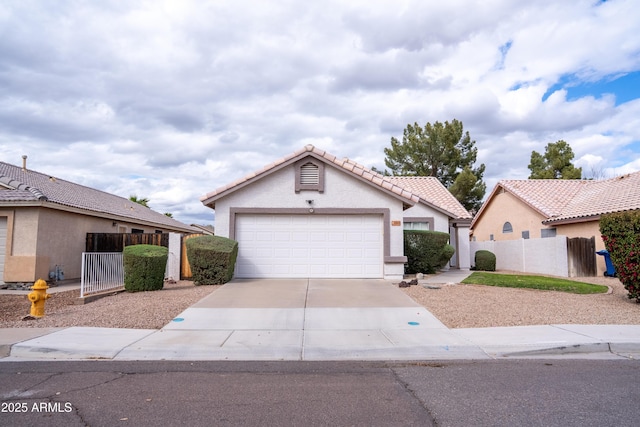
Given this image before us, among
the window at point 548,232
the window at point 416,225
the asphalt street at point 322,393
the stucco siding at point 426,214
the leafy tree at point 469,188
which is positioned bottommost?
the asphalt street at point 322,393

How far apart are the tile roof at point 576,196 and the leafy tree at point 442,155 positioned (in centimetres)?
808

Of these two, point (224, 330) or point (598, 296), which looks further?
point (598, 296)

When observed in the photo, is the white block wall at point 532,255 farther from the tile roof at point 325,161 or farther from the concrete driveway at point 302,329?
the concrete driveway at point 302,329

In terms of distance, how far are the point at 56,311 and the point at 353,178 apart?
31.7 ft

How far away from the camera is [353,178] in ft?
51.7

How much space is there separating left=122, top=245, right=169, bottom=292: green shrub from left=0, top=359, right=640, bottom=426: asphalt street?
6.47m

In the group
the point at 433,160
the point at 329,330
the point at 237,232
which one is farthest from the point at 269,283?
the point at 433,160

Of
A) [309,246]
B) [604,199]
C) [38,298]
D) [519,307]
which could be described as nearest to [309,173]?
[309,246]

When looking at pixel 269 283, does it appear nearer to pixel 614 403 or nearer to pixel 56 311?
pixel 56 311

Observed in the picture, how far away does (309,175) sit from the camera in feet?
51.5

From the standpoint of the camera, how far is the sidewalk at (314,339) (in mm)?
7109

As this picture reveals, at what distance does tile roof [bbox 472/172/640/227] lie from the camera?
19.7m

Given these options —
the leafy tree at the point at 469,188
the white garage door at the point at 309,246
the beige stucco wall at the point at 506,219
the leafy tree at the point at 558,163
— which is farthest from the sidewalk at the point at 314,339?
the leafy tree at the point at 558,163

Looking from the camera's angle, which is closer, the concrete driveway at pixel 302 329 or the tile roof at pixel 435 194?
the concrete driveway at pixel 302 329
